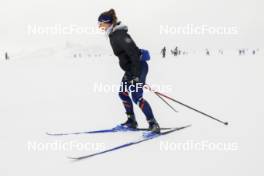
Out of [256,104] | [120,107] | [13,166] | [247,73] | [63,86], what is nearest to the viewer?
[13,166]

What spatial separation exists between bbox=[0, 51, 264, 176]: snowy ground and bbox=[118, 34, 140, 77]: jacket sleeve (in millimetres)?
1220

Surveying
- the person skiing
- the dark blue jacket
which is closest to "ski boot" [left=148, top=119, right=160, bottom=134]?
the person skiing

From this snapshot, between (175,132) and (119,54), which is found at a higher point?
(119,54)

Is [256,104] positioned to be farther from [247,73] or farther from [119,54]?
[247,73]

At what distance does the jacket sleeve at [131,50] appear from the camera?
247 inches

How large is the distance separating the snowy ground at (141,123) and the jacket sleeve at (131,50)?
122 cm

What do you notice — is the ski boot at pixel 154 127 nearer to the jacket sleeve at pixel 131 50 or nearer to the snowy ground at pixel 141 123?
the snowy ground at pixel 141 123

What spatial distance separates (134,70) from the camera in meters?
6.37

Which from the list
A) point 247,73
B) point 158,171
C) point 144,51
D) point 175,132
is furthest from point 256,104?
point 247,73

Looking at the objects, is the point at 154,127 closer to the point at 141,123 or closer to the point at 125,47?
the point at 141,123

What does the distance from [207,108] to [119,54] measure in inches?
144

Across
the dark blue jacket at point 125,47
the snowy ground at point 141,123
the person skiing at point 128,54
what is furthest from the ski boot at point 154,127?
the dark blue jacket at point 125,47

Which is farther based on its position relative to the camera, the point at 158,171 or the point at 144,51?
the point at 144,51

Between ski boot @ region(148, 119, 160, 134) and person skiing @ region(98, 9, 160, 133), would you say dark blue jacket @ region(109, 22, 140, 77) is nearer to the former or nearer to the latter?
person skiing @ region(98, 9, 160, 133)
